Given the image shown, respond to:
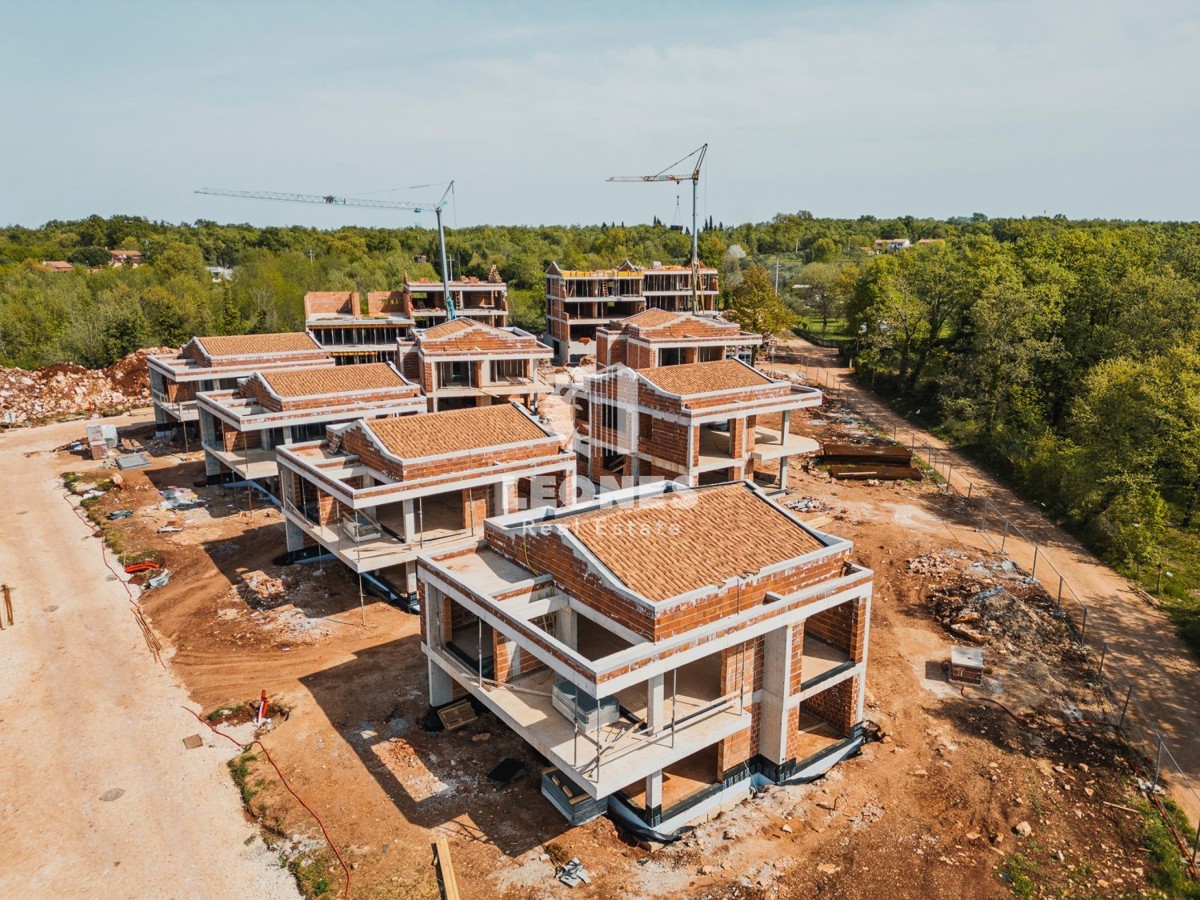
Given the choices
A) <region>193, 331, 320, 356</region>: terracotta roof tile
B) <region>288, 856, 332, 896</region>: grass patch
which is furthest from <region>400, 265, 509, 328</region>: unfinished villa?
<region>288, 856, 332, 896</region>: grass patch

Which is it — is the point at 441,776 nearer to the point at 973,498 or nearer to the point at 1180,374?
the point at 973,498

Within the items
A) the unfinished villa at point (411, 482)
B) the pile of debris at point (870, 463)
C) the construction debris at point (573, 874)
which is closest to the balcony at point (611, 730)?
the construction debris at point (573, 874)

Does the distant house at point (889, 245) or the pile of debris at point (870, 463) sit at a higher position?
the distant house at point (889, 245)

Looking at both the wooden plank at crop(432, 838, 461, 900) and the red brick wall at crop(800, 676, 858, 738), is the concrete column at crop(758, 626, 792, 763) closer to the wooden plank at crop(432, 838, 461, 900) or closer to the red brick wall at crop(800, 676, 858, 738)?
the red brick wall at crop(800, 676, 858, 738)

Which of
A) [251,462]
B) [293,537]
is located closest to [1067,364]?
[293,537]

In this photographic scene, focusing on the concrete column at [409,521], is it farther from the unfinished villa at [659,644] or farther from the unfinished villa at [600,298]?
the unfinished villa at [600,298]

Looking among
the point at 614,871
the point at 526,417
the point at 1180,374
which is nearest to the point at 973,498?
the point at 1180,374
